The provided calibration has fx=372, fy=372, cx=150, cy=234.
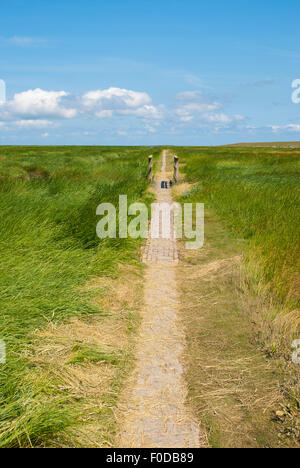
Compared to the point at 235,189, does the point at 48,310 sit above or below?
below

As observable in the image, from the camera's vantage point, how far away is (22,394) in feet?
10.3

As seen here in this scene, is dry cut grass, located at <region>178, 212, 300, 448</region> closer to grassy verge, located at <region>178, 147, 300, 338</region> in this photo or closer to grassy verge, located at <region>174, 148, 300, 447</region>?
grassy verge, located at <region>174, 148, 300, 447</region>

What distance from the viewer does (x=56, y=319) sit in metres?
4.52

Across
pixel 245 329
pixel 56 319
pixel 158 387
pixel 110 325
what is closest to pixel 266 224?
pixel 245 329

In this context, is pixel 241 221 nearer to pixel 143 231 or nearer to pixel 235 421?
pixel 143 231

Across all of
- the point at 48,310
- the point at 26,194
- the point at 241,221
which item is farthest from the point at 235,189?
the point at 48,310

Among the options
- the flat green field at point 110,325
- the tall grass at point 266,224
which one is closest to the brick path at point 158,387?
the flat green field at point 110,325

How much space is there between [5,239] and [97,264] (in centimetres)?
153

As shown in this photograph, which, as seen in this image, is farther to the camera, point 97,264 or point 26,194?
point 26,194

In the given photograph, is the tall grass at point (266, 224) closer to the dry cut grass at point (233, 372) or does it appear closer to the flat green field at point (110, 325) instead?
the flat green field at point (110, 325)

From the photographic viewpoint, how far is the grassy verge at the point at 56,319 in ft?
9.75

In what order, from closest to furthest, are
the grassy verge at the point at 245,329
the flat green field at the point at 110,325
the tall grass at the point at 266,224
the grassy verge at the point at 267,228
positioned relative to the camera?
the flat green field at the point at 110,325
the grassy verge at the point at 245,329
the grassy verge at the point at 267,228
the tall grass at the point at 266,224
